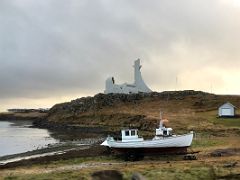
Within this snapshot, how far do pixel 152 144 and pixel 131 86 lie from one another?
128802 millimetres

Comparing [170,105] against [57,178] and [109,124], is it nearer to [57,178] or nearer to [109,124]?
[109,124]

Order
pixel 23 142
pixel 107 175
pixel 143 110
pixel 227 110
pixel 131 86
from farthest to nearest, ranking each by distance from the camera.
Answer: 1. pixel 131 86
2. pixel 143 110
3. pixel 227 110
4. pixel 23 142
5. pixel 107 175

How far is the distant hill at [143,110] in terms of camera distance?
3889 inches

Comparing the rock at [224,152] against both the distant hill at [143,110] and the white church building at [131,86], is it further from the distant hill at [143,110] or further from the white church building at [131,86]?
the white church building at [131,86]

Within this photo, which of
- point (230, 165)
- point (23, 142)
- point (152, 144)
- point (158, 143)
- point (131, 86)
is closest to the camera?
point (230, 165)

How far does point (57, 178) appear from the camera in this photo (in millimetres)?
31453

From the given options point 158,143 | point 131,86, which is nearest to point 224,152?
point 158,143

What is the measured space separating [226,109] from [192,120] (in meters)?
6.65

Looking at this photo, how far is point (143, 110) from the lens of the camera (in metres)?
128

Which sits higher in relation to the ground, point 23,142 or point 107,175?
point 107,175

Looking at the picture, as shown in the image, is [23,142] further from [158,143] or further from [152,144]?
[158,143]

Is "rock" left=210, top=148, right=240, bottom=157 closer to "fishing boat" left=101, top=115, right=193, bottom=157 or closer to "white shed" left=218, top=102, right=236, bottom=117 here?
"fishing boat" left=101, top=115, right=193, bottom=157

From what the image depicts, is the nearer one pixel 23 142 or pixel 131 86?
pixel 23 142

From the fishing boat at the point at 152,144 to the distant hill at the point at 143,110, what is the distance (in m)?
36.2
